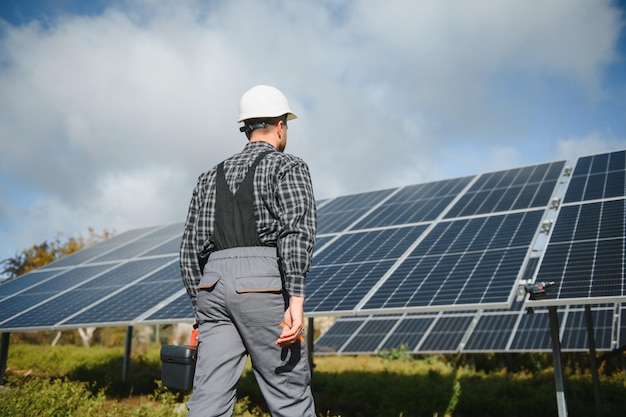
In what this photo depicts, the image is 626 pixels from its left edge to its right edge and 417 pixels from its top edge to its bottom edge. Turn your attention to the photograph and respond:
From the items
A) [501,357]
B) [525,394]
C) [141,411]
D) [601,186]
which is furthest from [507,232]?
[501,357]

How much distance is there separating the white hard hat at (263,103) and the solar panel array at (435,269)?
3473mm

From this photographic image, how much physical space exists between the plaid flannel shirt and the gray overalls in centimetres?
9

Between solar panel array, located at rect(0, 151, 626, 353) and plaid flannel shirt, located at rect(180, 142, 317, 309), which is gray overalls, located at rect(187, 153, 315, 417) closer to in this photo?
plaid flannel shirt, located at rect(180, 142, 317, 309)

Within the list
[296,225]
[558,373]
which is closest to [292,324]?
[296,225]

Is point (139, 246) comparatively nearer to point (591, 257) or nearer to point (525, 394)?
point (525, 394)

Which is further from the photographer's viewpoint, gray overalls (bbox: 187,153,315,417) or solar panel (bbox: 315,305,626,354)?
solar panel (bbox: 315,305,626,354)

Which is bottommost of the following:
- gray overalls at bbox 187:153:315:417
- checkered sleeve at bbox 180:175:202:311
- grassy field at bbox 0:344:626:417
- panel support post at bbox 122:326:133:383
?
grassy field at bbox 0:344:626:417

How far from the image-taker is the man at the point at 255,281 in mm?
3133

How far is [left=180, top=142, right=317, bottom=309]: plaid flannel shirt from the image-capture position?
3162mm

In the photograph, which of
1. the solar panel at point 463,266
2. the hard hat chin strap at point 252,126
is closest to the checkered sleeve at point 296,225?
the hard hat chin strap at point 252,126

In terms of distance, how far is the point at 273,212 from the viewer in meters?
3.33

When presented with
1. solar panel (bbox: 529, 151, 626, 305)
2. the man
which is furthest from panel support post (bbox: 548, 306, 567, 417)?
the man

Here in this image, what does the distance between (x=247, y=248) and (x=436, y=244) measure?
5958 mm

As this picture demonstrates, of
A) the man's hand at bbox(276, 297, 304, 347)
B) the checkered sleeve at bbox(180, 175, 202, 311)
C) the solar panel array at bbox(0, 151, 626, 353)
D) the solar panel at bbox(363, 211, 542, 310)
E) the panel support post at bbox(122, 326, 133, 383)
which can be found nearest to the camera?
the man's hand at bbox(276, 297, 304, 347)
